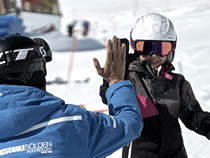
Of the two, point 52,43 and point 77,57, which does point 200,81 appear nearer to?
point 77,57

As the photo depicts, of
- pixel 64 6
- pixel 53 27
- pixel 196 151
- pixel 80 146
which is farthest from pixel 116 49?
pixel 64 6

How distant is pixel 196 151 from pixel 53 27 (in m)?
14.9

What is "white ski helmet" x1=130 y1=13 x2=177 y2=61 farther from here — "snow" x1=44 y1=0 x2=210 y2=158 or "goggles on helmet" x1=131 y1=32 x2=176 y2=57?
"snow" x1=44 y1=0 x2=210 y2=158

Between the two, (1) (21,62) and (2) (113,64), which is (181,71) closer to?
(2) (113,64)

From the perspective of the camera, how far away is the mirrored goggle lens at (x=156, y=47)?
255cm

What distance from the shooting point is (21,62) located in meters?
1.48

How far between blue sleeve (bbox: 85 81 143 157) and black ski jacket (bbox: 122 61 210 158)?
840 millimetres

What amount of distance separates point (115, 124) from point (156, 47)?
4.10 feet

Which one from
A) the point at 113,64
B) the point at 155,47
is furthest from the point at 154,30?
the point at 113,64

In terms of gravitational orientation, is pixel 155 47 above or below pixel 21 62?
below

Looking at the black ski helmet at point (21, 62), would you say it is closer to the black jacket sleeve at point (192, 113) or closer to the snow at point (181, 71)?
the black jacket sleeve at point (192, 113)

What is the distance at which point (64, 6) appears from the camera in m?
67.8

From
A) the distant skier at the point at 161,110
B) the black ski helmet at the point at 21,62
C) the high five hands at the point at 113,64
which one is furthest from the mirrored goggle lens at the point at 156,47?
the black ski helmet at the point at 21,62

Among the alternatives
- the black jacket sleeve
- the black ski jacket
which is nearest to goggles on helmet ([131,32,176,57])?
the black ski jacket
